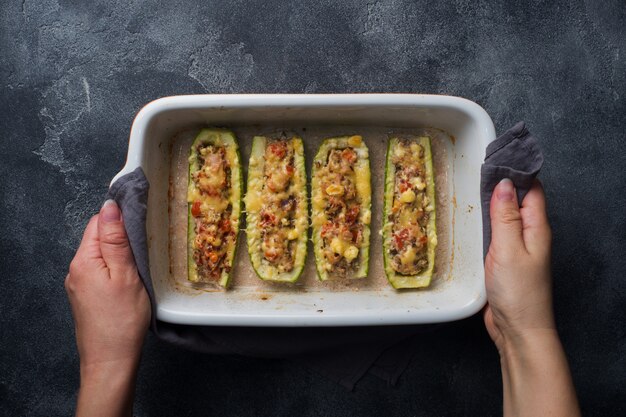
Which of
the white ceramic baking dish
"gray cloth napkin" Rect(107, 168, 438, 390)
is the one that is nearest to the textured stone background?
"gray cloth napkin" Rect(107, 168, 438, 390)

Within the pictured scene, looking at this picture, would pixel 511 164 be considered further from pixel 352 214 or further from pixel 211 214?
pixel 211 214

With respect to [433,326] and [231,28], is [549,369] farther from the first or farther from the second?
[231,28]

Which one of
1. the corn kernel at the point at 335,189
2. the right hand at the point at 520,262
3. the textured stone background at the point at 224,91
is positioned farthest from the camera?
the textured stone background at the point at 224,91

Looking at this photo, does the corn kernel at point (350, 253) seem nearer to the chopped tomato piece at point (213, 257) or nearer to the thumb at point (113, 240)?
the chopped tomato piece at point (213, 257)

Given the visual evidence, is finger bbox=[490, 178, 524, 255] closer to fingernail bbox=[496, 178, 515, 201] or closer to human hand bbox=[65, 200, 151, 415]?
fingernail bbox=[496, 178, 515, 201]

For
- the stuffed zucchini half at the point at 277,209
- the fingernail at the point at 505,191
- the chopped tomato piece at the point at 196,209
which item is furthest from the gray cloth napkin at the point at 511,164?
the chopped tomato piece at the point at 196,209

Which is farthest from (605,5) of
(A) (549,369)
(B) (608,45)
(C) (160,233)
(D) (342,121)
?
(C) (160,233)
